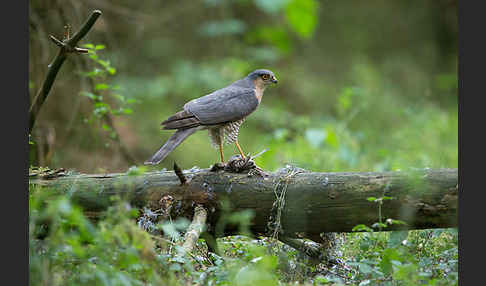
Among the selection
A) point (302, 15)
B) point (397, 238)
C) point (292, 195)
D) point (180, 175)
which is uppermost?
point (302, 15)

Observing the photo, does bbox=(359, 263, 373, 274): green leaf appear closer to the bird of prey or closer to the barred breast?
the bird of prey

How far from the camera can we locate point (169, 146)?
152 inches

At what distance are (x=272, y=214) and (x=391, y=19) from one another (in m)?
10.5

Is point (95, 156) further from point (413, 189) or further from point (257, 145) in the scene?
point (413, 189)

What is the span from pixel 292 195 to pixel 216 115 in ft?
3.83

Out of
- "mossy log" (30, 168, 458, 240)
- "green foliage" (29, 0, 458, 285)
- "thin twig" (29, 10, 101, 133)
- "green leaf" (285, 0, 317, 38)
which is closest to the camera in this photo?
"green foliage" (29, 0, 458, 285)

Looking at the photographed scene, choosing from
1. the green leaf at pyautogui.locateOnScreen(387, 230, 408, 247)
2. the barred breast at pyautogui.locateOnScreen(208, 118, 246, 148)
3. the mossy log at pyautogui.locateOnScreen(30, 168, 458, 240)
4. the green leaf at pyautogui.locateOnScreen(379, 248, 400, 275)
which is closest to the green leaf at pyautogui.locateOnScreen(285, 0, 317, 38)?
the barred breast at pyautogui.locateOnScreen(208, 118, 246, 148)

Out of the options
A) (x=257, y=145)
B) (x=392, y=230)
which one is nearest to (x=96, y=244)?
(x=392, y=230)

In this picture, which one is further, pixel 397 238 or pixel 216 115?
pixel 216 115

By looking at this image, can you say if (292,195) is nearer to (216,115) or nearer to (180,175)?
(180,175)

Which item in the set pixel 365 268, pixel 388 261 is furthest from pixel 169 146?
pixel 388 261

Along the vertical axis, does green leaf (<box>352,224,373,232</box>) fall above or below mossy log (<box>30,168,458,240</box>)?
below

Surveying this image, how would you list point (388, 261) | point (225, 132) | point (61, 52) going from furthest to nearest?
1. point (225, 132)
2. point (61, 52)
3. point (388, 261)

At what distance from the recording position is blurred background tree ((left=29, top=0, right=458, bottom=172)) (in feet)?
21.3
